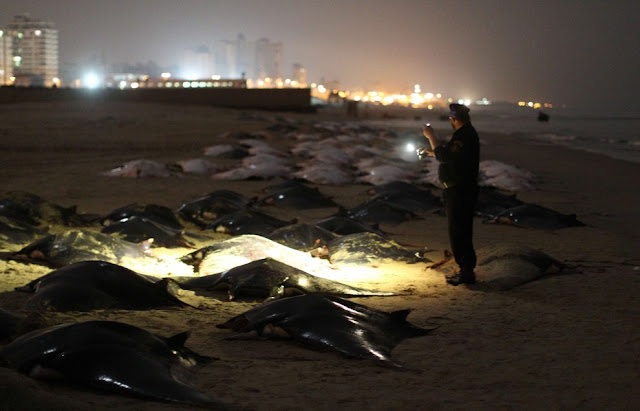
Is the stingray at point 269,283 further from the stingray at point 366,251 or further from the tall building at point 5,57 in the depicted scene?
the tall building at point 5,57

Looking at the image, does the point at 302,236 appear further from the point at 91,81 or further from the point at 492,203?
the point at 91,81

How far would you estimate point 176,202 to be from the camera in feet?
45.6

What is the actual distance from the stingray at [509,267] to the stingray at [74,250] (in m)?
3.80

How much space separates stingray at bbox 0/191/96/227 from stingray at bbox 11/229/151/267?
7.57 feet

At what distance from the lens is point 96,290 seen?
6.02 m

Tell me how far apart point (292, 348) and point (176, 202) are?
9.04 meters

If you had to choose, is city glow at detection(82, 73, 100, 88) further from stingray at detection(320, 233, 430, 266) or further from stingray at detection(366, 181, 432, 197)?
stingray at detection(320, 233, 430, 266)

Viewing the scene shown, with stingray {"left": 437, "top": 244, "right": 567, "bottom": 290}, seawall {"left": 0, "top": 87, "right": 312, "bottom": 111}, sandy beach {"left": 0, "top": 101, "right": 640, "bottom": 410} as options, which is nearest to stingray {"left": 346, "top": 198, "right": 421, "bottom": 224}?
sandy beach {"left": 0, "top": 101, "right": 640, "bottom": 410}

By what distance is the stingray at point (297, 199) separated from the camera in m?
13.8

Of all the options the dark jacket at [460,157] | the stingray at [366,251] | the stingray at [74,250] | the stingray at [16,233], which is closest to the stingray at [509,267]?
the stingray at [366,251]

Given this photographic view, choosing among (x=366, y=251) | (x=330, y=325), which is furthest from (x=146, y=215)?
(x=330, y=325)

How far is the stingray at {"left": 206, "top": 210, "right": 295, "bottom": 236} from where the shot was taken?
10489 mm

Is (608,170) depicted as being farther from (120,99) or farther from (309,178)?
A: (120,99)

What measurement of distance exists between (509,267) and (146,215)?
5.44 m
